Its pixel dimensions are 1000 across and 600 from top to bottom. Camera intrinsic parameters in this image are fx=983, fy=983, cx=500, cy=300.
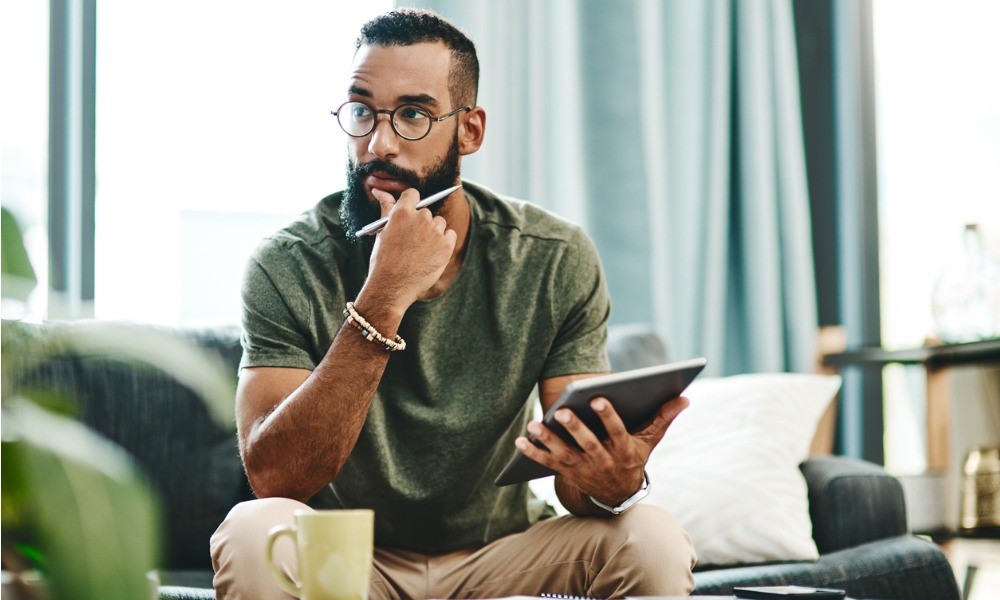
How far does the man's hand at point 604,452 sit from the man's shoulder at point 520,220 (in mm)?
458

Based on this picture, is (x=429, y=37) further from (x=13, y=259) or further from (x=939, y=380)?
(x=939, y=380)

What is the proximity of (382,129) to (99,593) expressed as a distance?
1.31 metres

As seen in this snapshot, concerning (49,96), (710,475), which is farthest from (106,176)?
(710,475)

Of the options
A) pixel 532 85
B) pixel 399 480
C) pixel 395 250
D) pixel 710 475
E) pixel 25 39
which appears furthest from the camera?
pixel 532 85

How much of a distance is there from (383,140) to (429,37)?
21 centimetres

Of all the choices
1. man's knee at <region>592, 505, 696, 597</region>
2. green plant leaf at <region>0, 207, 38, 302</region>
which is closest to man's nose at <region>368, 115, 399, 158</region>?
man's knee at <region>592, 505, 696, 597</region>

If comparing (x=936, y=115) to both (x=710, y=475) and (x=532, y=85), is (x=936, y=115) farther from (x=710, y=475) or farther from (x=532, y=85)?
(x=710, y=475)

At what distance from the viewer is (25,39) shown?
2.42m

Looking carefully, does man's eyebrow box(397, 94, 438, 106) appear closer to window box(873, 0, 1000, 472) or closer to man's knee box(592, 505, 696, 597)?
man's knee box(592, 505, 696, 597)

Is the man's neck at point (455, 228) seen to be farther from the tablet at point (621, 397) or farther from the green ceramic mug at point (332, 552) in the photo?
the green ceramic mug at point (332, 552)

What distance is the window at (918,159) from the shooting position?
2.90m

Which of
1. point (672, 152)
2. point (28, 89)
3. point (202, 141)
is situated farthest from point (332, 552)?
point (672, 152)

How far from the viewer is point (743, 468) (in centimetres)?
183

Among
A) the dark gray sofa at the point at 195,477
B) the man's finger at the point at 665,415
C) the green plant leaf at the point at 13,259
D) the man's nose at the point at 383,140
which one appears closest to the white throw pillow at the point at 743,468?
the dark gray sofa at the point at 195,477
